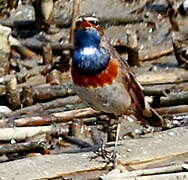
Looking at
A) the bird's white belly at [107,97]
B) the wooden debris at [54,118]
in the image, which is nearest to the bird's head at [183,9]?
the wooden debris at [54,118]

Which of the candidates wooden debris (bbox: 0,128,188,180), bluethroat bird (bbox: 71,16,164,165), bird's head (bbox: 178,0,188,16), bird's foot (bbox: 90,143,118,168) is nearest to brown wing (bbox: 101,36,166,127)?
bluethroat bird (bbox: 71,16,164,165)

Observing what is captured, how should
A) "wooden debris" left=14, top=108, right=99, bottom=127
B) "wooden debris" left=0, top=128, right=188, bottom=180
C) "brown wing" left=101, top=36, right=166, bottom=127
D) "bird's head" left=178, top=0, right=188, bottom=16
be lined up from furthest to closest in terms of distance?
"bird's head" left=178, top=0, right=188, bottom=16 → "wooden debris" left=14, top=108, right=99, bottom=127 → "brown wing" left=101, top=36, right=166, bottom=127 → "wooden debris" left=0, top=128, right=188, bottom=180

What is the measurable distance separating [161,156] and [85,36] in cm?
99

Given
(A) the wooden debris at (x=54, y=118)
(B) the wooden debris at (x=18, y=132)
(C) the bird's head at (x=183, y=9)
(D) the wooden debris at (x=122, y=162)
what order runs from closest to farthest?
(D) the wooden debris at (x=122, y=162) < (B) the wooden debris at (x=18, y=132) < (A) the wooden debris at (x=54, y=118) < (C) the bird's head at (x=183, y=9)

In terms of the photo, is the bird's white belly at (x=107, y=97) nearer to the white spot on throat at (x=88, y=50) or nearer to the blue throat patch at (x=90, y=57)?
the blue throat patch at (x=90, y=57)

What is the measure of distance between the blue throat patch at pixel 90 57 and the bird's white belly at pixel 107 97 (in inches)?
5.0

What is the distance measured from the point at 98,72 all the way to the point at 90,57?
0.12 meters

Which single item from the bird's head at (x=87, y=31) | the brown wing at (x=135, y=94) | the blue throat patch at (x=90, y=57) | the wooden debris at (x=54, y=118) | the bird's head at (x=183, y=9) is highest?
the bird's head at (x=87, y=31)

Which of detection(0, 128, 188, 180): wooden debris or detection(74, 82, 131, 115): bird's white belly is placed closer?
detection(0, 128, 188, 180): wooden debris

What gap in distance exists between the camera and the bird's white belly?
6.61 metres

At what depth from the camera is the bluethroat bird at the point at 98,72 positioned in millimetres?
6586

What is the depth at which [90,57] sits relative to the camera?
6672 millimetres

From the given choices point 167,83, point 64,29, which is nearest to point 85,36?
point 167,83

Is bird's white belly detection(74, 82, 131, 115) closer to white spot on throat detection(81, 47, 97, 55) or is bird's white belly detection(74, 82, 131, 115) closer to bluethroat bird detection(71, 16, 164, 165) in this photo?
bluethroat bird detection(71, 16, 164, 165)
